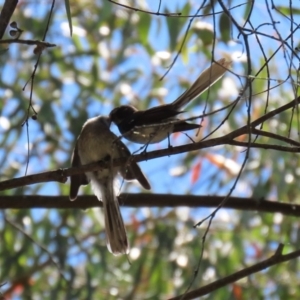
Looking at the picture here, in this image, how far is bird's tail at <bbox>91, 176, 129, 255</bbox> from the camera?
3080 mm

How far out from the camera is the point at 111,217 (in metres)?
3.21

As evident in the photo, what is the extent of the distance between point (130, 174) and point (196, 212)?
1.86 meters

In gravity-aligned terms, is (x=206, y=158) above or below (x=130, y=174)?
above

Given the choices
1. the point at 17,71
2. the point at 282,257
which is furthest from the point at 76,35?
the point at 282,257

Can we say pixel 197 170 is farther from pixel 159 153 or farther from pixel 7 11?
pixel 7 11

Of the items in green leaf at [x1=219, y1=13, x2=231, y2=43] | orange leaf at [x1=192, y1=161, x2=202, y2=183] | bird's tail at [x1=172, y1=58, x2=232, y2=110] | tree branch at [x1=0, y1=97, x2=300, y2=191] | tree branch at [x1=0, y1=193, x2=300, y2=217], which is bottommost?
tree branch at [x1=0, y1=97, x2=300, y2=191]

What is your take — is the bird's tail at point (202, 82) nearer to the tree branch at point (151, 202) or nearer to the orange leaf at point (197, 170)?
the tree branch at point (151, 202)

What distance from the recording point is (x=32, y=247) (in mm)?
4230

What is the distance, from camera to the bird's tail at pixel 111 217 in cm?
308

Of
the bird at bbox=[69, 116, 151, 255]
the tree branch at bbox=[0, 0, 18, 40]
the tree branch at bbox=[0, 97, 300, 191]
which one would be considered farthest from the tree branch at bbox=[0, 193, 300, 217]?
the tree branch at bbox=[0, 0, 18, 40]

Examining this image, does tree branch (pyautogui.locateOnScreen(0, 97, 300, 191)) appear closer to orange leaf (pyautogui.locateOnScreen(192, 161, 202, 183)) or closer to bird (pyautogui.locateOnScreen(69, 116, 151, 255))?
bird (pyautogui.locateOnScreen(69, 116, 151, 255))

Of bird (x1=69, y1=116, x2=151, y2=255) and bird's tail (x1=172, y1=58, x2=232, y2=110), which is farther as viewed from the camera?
bird (x1=69, y1=116, x2=151, y2=255)

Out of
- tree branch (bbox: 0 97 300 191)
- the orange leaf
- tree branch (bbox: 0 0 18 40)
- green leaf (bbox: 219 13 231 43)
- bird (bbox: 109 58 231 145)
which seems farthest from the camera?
the orange leaf

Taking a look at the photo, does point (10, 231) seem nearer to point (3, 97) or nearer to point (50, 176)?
point (3, 97)
